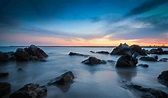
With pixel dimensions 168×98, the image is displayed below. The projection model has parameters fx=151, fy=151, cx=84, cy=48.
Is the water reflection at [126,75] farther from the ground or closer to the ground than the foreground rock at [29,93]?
closer to the ground

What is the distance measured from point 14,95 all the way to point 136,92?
516 cm

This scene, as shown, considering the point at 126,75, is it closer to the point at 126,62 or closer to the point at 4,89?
the point at 126,62

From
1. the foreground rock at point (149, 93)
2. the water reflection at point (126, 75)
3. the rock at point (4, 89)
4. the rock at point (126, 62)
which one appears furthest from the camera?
the rock at point (126, 62)

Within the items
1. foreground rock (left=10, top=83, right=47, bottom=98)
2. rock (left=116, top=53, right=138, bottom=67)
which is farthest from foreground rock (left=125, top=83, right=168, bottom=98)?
rock (left=116, top=53, right=138, bottom=67)

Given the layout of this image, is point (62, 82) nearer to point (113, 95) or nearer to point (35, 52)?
point (113, 95)

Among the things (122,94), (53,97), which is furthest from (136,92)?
(53,97)

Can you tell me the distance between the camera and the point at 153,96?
602 centimetres

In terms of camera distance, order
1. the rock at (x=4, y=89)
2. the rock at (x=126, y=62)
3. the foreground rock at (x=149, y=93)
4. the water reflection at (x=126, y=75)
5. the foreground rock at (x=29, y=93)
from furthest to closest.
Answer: the rock at (x=126, y=62), the water reflection at (x=126, y=75), the rock at (x=4, y=89), the foreground rock at (x=149, y=93), the foreground rock at (x=29, y=93)

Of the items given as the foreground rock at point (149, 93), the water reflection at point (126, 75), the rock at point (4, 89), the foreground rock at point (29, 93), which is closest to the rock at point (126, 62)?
the water reflection at point (126, 75)

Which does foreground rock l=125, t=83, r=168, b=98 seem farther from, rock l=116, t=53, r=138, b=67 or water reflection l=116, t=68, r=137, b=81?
rock l=116, t=53, r=138, b=67

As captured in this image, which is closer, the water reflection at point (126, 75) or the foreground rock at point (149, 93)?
the foreground rock at point (149, 93)

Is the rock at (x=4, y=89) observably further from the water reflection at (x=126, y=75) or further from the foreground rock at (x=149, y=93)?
the water reflection at (x=126, y=75)

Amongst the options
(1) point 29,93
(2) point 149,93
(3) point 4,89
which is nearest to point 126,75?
(2) point 149,93

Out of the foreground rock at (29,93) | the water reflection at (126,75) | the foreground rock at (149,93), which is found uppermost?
the foreground rock at (29,93)
